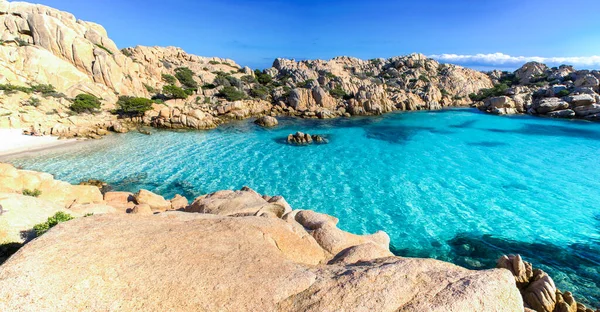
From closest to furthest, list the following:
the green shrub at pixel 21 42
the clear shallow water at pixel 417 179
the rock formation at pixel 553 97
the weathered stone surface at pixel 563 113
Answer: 1. the clear shallow water at pixel 417 179
2. the green shrub at pixel 21 42
3. the weathered stone surface at pixel 563 113
4. the rock formation at pixel 553 97

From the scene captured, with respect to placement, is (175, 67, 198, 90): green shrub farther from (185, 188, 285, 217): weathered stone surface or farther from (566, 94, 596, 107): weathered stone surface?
(566, 94, 596, 107): weathered stone surface

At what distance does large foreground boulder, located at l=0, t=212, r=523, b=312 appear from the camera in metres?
4.63

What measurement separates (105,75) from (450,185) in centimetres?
5283

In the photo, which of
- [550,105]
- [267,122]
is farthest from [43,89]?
[550,105]

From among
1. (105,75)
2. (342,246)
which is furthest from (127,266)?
(105,75)

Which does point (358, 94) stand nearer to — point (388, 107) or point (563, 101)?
point (388, 107)

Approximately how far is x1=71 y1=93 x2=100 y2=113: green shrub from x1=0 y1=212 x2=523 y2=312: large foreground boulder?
40176mm

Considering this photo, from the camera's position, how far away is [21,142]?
2720 centimetres

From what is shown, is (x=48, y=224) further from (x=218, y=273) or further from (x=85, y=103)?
(x=85, y=103)

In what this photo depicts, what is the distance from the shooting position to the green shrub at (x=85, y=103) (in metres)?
37.3

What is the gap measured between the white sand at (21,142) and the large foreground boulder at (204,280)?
27854mm

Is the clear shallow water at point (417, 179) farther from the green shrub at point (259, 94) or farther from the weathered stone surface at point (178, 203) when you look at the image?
the green shrub at point (259, 94)

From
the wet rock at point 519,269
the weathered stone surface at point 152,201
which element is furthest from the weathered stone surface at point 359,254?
the weathered stone surface at point 152,201

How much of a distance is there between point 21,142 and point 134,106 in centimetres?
1449
